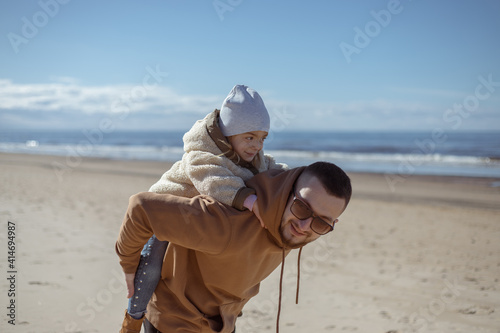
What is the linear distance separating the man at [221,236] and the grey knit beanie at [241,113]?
1.08 ft

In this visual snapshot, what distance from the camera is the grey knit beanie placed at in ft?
6.72

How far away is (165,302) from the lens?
1.86 metres

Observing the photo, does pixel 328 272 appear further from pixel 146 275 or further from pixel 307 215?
pixel 307 215

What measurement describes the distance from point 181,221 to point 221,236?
160 millimetres

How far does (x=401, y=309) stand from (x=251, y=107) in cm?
376

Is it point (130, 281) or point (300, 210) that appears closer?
point (300, 210)

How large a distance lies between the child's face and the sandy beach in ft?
8.11

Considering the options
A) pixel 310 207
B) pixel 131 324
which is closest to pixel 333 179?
pixel 310 207

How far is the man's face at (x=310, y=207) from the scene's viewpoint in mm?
1614

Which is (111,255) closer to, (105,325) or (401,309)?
(105,325)

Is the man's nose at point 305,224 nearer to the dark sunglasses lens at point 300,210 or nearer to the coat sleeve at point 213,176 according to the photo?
the dark sunglasses lens at point 300,210

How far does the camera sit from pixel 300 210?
162 centimetres

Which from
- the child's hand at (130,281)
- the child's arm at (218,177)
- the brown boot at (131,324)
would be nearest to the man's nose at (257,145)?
the child's arm at (218,177)

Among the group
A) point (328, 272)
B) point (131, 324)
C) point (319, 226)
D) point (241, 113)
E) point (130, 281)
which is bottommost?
point (328, 272)
